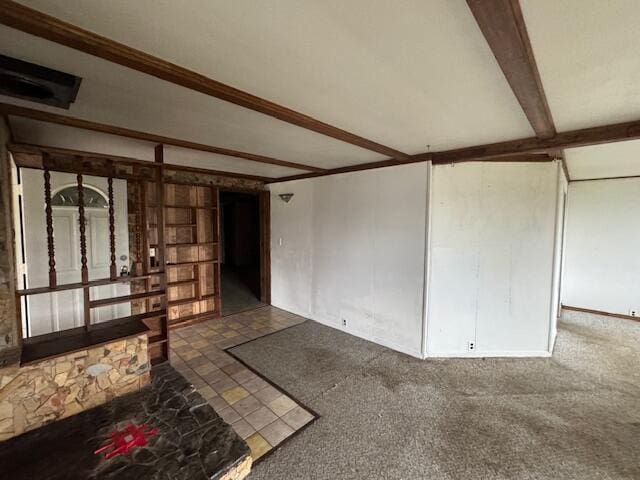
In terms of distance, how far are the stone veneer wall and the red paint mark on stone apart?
47 cm

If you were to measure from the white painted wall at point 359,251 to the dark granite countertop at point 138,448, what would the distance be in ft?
7.27

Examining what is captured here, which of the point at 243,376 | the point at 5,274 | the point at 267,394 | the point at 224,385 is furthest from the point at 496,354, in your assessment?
the point at 5,274

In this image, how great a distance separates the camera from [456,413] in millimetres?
2283

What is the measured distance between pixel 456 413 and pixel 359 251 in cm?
202

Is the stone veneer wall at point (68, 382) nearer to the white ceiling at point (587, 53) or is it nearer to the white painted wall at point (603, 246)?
the white ceiling at point (587, 53)

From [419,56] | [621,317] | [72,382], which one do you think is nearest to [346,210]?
[419,56]

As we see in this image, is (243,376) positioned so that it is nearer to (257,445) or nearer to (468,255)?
(257,445)

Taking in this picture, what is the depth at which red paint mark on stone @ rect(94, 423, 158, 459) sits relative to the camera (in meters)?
1.63

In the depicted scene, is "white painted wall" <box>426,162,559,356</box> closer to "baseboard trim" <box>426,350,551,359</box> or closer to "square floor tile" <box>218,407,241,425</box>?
"baseboard trim" <box>426,350,551,359</box>

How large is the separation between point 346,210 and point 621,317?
16.2 feet

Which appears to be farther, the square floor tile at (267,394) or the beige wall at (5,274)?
the square floor tile at (267,394)

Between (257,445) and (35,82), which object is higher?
(35,82)

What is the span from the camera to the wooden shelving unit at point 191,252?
402 cm

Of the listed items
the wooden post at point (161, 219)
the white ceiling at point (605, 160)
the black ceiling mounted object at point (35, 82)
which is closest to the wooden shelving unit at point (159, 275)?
the wooden post at point (161, 219)
